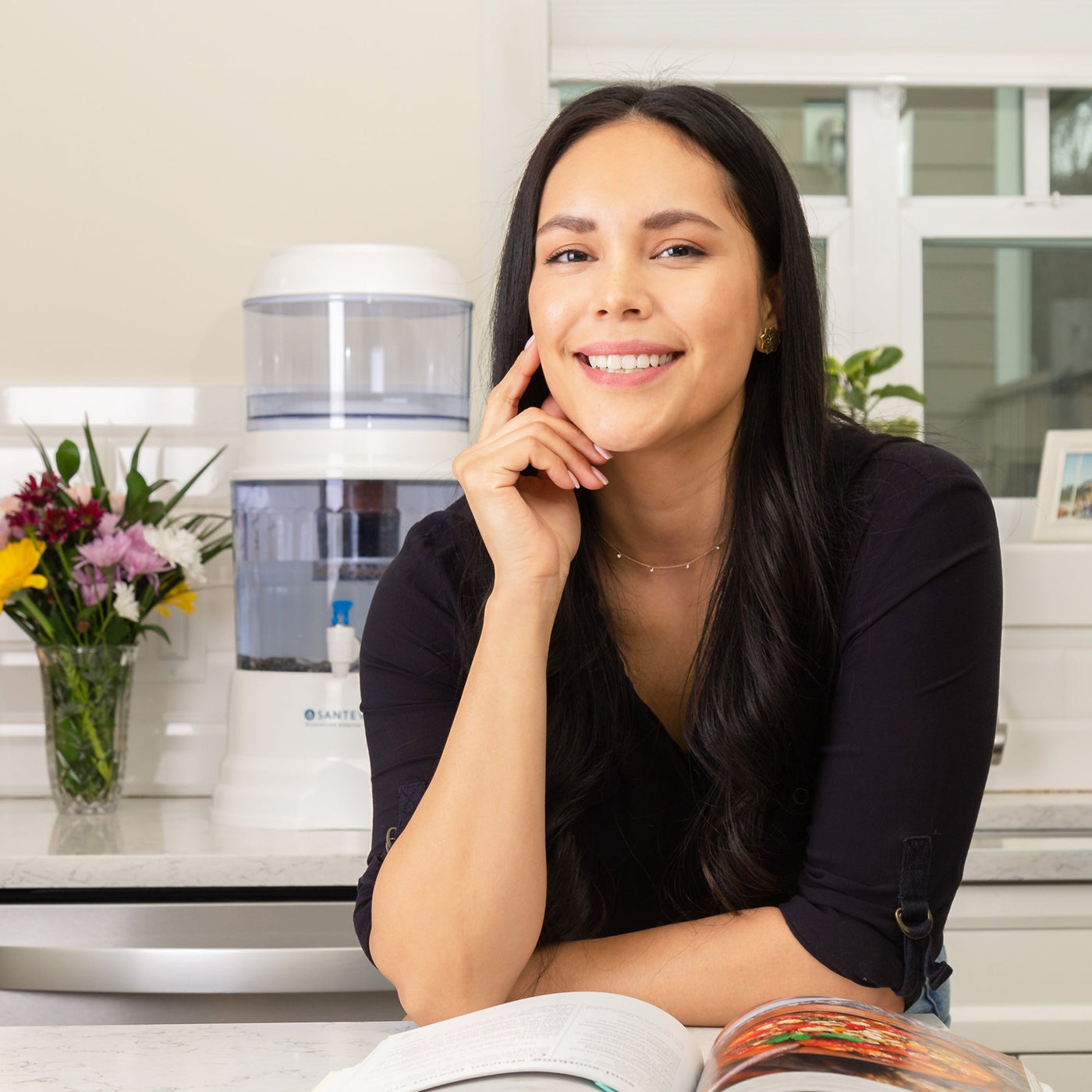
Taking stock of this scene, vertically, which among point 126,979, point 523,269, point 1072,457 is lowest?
point 126,979

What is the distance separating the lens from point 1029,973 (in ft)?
5.40

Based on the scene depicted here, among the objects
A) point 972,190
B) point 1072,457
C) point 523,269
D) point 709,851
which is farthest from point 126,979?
point 972,190

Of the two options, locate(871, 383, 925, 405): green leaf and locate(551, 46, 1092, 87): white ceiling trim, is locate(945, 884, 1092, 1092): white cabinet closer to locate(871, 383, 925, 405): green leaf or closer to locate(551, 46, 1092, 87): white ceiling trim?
locate(871, 383, 925, 405): green leaf

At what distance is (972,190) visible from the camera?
2293mm

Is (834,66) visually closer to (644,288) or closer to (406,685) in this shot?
(644,288)

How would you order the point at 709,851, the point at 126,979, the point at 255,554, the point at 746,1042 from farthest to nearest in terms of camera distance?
the point at 255,554
the point at 126,979
the point at 709,851
the point at 746,1042

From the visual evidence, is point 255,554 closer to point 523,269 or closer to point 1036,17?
point 523,269

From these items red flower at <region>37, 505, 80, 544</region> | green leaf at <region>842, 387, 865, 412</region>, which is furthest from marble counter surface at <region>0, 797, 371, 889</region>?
green leaf at <region>842, 387, 865, 412</region>

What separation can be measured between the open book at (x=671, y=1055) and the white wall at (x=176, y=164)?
60.8 inches

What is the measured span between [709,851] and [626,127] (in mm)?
638

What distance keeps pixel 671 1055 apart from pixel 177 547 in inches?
51.0

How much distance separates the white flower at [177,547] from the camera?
177cm

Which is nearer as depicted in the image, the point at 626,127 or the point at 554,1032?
the point at 554,1032

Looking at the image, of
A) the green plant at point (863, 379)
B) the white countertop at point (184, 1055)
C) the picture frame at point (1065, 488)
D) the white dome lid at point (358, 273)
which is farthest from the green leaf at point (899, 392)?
the white countertop at point (184, 1055)
